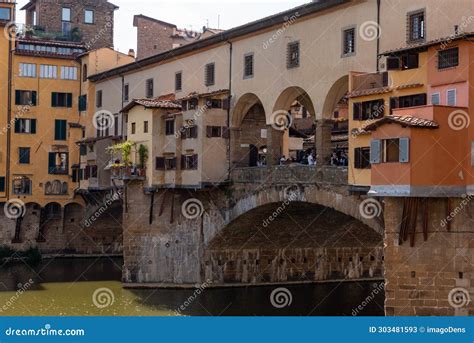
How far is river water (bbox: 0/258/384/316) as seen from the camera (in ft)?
149

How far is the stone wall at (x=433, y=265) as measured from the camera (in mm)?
27745

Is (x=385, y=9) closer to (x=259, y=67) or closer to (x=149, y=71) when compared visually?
(x=259, y=67)

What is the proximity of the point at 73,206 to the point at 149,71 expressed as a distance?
711 inches
